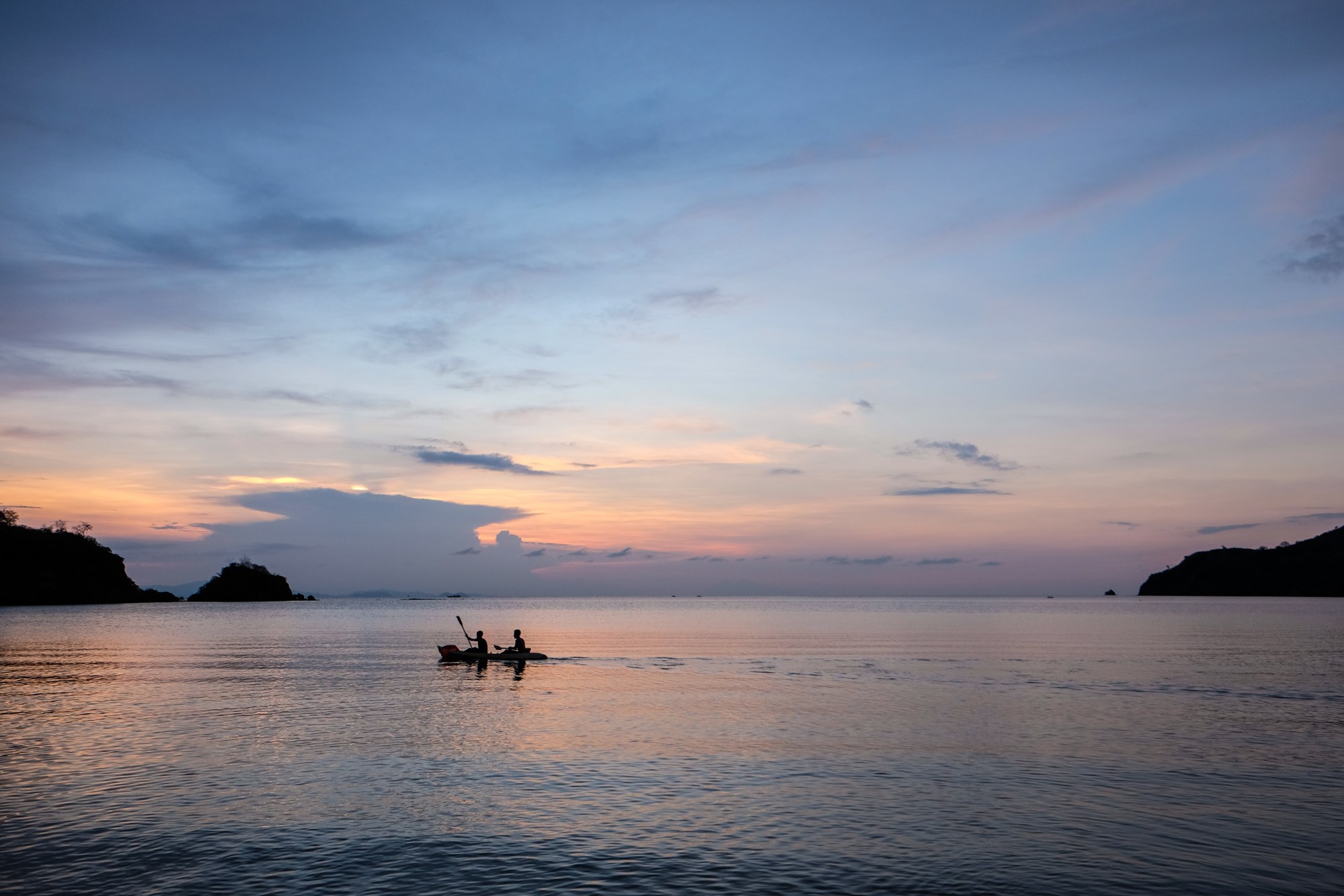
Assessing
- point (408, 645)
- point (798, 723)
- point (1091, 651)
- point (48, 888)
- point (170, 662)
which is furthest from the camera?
point (408, 645)

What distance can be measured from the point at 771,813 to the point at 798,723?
48.7 feet

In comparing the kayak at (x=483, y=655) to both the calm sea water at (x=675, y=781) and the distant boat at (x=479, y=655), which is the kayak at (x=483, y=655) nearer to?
the distant boat at (x=479, y=655)

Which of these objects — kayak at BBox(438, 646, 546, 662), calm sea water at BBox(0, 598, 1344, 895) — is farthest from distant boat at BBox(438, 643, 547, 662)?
calm sea water at BBox(0, 598, 1344, 895)

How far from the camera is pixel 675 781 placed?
2597 centimetres

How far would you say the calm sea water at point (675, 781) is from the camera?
18.0 m

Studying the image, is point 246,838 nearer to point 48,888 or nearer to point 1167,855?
point 48,888

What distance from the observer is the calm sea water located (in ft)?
59.0

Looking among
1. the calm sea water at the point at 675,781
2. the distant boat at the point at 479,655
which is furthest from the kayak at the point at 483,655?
the calm sea water at the point at 675,781

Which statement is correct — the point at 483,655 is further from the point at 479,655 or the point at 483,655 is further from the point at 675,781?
the point at 675,781

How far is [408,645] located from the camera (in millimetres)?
93688

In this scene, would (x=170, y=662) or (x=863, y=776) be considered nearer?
(x=863, y=776)

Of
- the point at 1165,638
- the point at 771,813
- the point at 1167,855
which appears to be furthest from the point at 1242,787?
the point at 1165,638

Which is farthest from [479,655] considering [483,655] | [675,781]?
[675,781]

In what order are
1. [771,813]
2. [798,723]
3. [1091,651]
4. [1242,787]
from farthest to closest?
[1091,651] < [798,723] < [1242,787] < [771,813]
